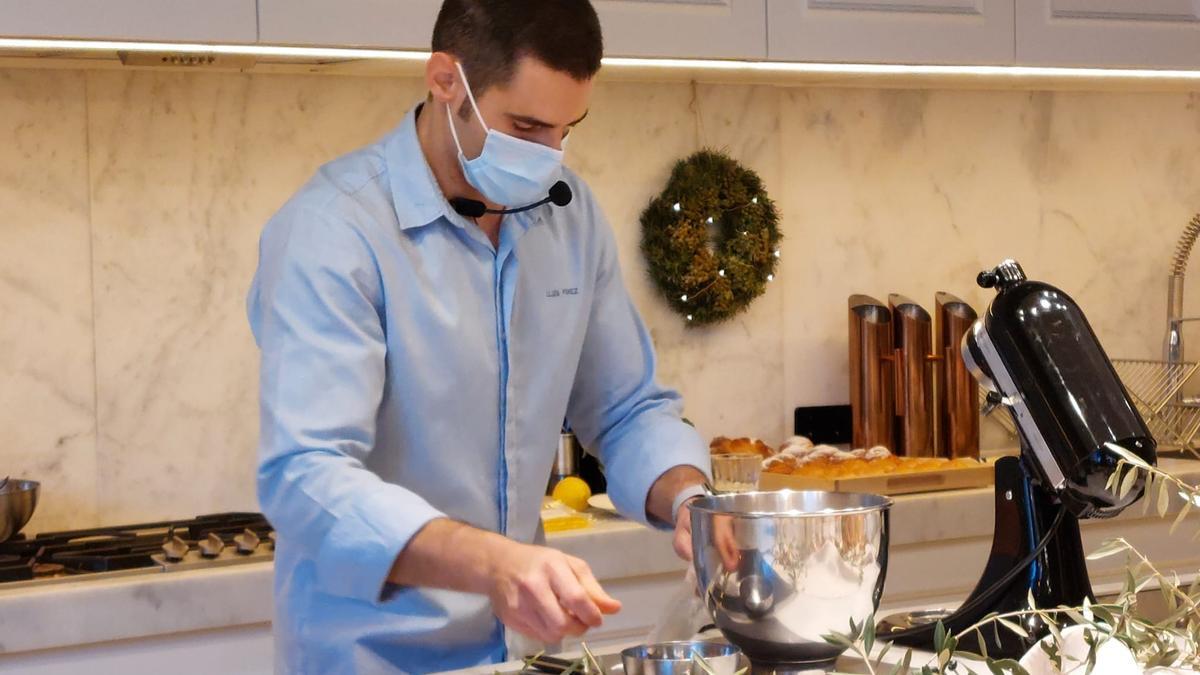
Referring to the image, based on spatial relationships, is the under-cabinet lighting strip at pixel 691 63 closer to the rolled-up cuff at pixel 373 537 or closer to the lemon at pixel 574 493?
the lemon at pixel 574 493

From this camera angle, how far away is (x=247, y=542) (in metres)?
2.05

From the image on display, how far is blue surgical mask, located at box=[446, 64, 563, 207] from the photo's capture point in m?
1.55

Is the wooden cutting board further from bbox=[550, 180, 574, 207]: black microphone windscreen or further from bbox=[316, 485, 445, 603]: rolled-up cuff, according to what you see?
bbox=[316, 485, 445, 603]: rolled-up cuff

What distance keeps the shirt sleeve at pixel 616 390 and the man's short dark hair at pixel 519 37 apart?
0.97ft

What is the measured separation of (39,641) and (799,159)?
1.64m

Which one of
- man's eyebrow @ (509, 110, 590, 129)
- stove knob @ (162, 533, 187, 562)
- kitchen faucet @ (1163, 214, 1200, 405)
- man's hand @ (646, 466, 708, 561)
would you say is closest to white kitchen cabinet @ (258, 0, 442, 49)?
man's eyebrow @ (509, 110, 590, 129)

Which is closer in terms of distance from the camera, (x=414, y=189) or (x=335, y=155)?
(x=414, y=189)

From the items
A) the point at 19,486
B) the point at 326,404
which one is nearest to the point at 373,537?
the point at 326,404

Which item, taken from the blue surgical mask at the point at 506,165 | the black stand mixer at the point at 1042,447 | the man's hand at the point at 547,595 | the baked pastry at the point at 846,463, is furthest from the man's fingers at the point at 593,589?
the baked pastry at the point at 846,463

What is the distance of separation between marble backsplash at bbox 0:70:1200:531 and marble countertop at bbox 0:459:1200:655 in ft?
1.47

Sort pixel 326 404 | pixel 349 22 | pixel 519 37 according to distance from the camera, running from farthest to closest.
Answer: pixel 349 22
pixel 519 37
pixel 326 404

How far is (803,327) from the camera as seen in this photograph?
2.84 meters

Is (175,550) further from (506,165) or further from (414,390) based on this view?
(506,165)

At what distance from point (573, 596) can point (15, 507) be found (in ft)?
4.16
